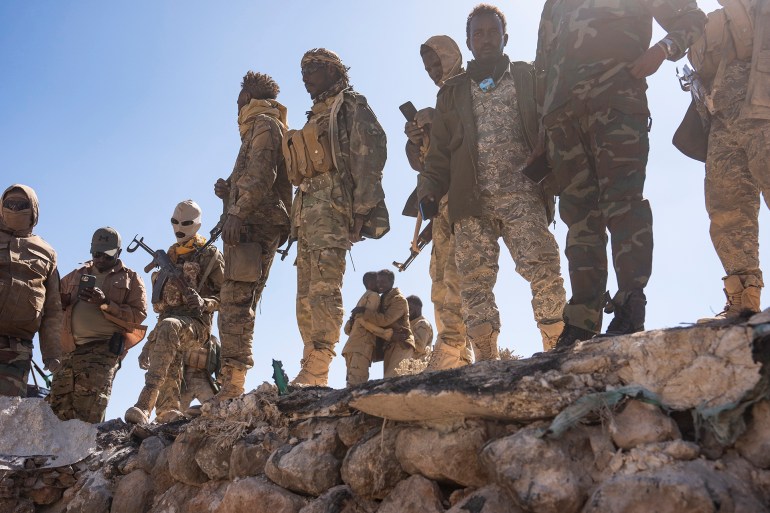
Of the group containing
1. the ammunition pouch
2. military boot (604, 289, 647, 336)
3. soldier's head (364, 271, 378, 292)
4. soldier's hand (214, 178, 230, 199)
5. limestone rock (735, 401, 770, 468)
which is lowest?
limestone rock (735, 401, 770, 468)

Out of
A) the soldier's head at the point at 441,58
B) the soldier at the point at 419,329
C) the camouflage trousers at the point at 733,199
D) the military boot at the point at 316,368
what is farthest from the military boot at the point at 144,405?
the camouflage trousers at the point at 733,199

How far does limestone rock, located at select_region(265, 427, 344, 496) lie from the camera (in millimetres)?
3279

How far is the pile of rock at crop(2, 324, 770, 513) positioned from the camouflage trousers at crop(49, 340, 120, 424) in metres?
2.04

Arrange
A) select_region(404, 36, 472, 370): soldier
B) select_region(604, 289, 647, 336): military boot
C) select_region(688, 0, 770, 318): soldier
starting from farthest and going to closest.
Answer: select_region(404, 36, 472, 370): soldier, select_region(688, 0, 770, 318): soldier, select_region(604, 289, 647, 336): military boot

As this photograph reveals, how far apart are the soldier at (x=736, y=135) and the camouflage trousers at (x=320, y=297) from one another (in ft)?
8.34

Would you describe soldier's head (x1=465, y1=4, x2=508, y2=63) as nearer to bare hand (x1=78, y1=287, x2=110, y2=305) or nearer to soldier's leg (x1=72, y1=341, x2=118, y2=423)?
bare hand (x1=78, y1=287, x2=110, y2=305)

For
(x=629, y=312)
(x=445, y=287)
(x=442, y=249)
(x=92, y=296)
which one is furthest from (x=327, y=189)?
(x=629, y=312)

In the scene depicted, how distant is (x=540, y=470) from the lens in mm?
2396

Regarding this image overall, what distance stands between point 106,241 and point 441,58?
3247 millimetres

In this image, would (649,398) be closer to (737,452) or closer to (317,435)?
(737,452)

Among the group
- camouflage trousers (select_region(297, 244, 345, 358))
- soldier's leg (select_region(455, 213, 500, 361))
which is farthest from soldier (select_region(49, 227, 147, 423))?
soldier's leg (select_region(455, 213, 500, 361))

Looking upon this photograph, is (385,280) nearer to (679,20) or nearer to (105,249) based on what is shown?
(105,249)

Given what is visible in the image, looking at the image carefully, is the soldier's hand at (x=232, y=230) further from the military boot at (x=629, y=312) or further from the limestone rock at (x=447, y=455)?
the military boot at (x=629, y=312)

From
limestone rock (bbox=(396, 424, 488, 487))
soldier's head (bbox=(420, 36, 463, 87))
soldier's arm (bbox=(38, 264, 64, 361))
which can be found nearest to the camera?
limestone rock (bbox=(396, 424, 488, 487))
